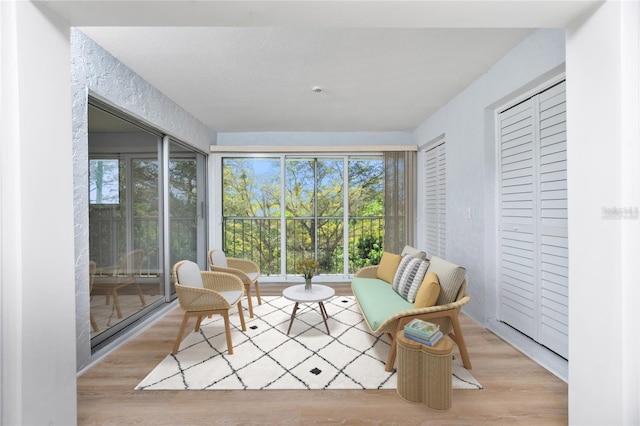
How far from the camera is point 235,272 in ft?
10.2

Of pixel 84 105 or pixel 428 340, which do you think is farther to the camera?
pixel 84 105

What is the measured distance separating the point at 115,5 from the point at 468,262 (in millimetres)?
3402

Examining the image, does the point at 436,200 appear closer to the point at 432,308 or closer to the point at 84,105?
the point at 432,308

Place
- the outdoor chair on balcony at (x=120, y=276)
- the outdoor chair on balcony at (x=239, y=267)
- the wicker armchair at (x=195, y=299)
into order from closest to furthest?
the wicker armchair at (x=195, y=299), the outdoor chair on balcony at (x=120, y=276), the outdoor chair on balcony at (x=239, y=267)

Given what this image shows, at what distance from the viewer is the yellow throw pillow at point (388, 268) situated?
313 centimetres

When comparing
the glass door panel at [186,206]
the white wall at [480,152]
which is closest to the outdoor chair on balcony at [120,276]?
the glass door panel at [186,206]

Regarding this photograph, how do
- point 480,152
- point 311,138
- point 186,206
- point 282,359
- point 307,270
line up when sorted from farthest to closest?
point 311,138 → point 186,206 → point 307,270 → point 480,152 → point 282,359

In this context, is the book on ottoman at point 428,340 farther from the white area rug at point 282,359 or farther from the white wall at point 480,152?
the white wall at point 480,152

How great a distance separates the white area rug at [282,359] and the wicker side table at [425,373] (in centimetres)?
18

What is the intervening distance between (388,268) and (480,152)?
5.11ft

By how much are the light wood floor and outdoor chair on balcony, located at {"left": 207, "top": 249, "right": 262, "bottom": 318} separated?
119 centimetres
